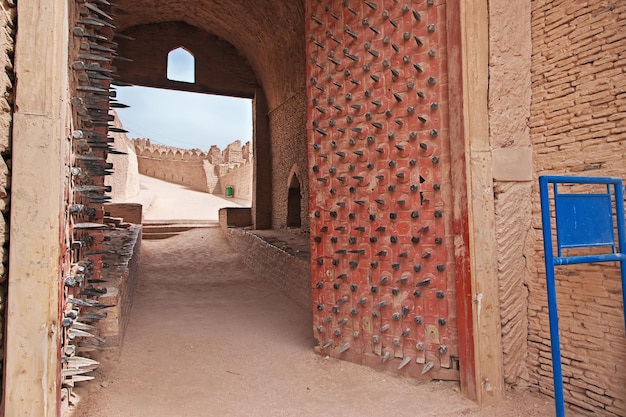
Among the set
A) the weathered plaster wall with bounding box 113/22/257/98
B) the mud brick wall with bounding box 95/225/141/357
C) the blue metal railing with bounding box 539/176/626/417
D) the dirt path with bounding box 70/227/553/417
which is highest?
the weathered plaster wall with bounding box 113/22/257/98

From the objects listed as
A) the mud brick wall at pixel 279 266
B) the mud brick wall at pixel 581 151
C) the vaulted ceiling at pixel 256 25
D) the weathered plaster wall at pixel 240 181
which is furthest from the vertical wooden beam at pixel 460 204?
the weathered plaster wall at pixel 240 181

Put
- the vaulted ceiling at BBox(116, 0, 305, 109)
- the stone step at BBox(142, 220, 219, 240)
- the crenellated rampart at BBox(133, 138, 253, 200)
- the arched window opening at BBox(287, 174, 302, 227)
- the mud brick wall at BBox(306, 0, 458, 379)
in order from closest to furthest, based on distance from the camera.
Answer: the mud brick wall at BBox(306, 0, 458, 379) < the vaulted ceiling at BBox(116, 0, 305, 109) < the arched window opening at BBox(287, 174, 302, 227) < the stone step at BBox(142, 220, 219, 240) < the crenellated rampart at BBox(133, 138, 253, 200)

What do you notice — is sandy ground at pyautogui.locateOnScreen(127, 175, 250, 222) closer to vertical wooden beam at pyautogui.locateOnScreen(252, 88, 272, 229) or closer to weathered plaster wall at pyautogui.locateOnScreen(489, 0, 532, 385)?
vertical wooden beam at pyautogui.locateOnScreen(252, 88, 272, 229)

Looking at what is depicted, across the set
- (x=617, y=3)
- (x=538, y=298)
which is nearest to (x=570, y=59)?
(x=617, y=3)

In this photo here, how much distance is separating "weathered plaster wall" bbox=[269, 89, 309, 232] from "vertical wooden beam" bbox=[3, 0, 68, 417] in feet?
25.0

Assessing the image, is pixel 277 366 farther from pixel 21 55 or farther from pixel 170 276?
pixel 170 276

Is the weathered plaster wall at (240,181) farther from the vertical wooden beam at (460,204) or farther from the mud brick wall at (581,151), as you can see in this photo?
the mud brick wall at (581,151)

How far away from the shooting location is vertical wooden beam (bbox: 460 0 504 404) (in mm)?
3420

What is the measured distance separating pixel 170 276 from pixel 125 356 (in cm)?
485

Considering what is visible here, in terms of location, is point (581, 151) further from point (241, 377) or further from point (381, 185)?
point (241, 377)

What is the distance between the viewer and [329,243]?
182 inches

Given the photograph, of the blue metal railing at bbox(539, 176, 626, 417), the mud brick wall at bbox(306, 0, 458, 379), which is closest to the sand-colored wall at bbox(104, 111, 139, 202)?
the mud brick wall at bbox(306, 0, 458, 379)

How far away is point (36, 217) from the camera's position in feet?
8.19

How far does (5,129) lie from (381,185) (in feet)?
9.82
